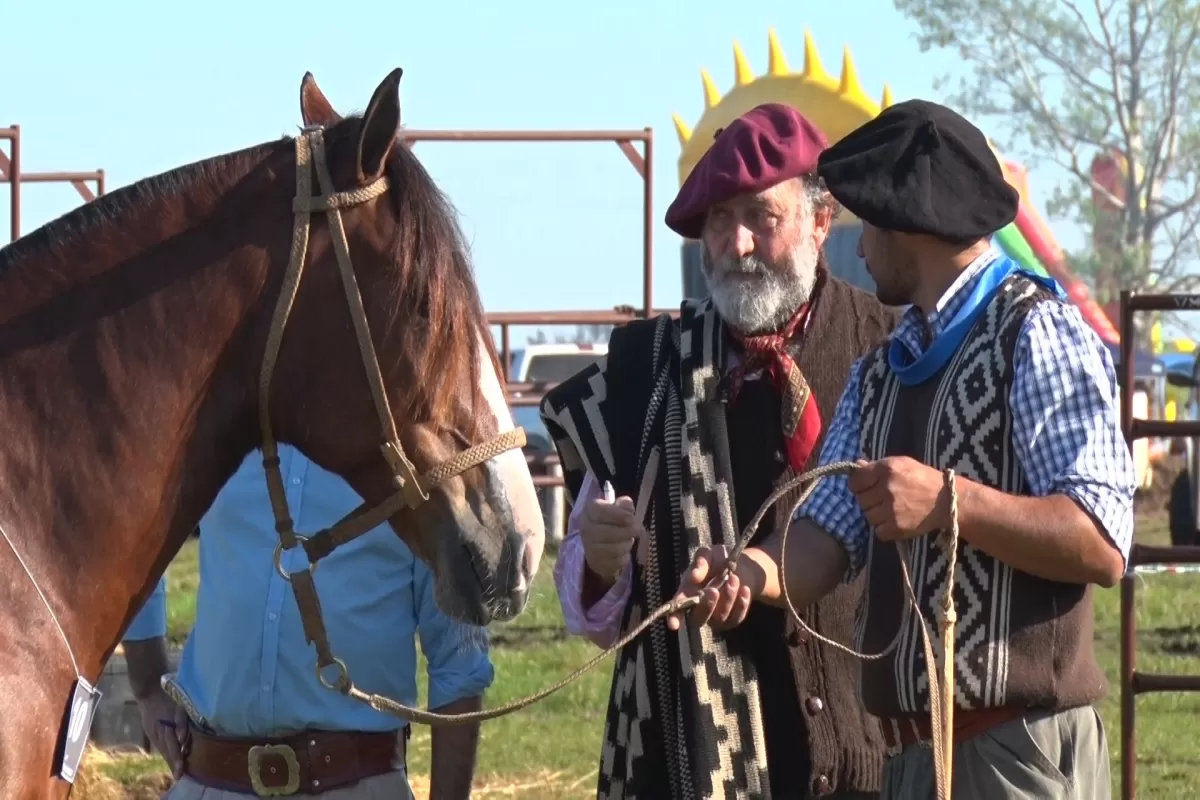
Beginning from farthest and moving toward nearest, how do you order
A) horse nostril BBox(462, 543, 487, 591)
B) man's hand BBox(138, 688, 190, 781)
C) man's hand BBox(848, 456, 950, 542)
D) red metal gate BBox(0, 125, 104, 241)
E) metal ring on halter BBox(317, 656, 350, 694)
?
red metal gate BBox(0, 125, 104, 241) → man's hand BBox(138, 688, 190, 781) → metal ring on halter BBox(317, 656, 350, 694) → horse nostril BBox(462, 543, 487, 591) → man's hand BBox(848, 456, 950, 542)

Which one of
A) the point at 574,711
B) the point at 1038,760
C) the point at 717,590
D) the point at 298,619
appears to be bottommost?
the point at 574,711

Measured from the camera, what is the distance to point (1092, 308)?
2402cm

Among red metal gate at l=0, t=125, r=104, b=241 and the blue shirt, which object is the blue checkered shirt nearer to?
the blue shirt

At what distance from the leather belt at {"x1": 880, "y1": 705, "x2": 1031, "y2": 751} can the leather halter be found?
80cm

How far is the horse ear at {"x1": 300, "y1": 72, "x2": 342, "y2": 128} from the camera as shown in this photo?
3.01 meters

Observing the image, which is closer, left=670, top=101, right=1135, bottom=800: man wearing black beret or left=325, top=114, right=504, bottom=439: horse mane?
left=670, top=101, right=1135, bottom=800: man wearing black beret

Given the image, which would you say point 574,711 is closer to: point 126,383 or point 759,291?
point 759,291

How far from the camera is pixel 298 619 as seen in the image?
11.3 feet

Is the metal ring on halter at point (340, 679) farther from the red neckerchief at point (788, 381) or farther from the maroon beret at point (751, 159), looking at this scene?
the maroon beret at point (751, 159)

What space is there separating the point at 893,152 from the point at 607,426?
885 millimetres

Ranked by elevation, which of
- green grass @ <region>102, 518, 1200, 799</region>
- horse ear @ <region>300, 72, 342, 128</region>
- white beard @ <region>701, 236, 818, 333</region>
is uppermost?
horse ear @ <region>300, 72, 342, 128</region>

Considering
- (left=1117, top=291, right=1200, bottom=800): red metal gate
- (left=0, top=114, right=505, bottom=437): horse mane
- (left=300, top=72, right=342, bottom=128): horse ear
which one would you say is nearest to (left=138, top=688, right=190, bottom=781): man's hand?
(left=0, top=114, right=505, bottom=437): horse mane

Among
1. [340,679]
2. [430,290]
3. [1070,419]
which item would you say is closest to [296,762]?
[340,679]

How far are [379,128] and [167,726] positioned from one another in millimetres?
1551
